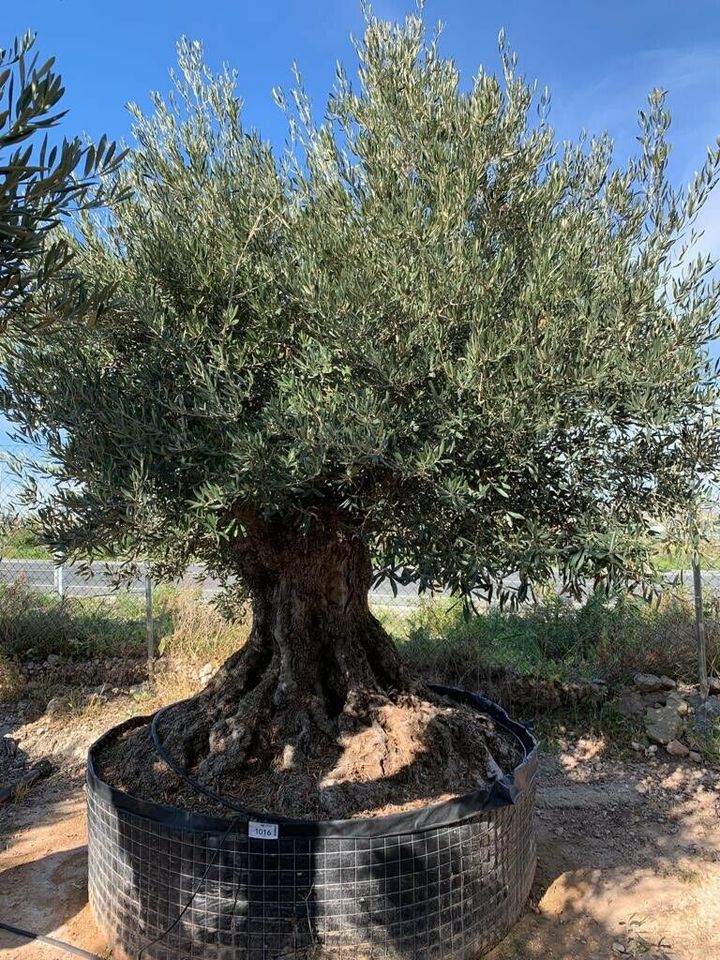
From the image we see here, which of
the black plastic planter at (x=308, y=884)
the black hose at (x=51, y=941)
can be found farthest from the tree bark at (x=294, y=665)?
the black hose at (x=51, y=941)

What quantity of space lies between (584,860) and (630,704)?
8.11 feet

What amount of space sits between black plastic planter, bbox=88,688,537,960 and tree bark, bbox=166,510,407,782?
2.04ft

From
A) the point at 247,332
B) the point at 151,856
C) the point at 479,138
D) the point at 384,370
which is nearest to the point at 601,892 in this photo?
the point at 151,856

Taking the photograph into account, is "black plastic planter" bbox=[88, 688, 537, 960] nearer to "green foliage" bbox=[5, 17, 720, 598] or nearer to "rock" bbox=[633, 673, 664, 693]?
"green foliage" bbox=[5, 17, 720, 598]

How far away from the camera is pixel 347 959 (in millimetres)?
3291

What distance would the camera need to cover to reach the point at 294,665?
14.5ft

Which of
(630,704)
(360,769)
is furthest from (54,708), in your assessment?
(630,704)

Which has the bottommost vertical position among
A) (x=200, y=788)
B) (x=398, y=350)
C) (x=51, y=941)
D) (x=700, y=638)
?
(x=51, y=941)

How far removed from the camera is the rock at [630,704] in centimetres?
668

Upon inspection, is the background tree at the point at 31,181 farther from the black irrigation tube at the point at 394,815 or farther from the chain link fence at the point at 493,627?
the chain link fence at the point at 493,627

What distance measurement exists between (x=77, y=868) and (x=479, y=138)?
189 inches

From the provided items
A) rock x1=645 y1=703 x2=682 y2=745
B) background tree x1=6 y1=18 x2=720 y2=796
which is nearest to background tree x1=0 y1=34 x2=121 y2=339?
background tree x1=6 y1=18 x2=720 y2=796

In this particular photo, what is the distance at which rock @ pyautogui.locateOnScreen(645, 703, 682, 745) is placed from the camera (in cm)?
A: 635

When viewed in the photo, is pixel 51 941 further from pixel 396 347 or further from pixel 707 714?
pixel 707 714
